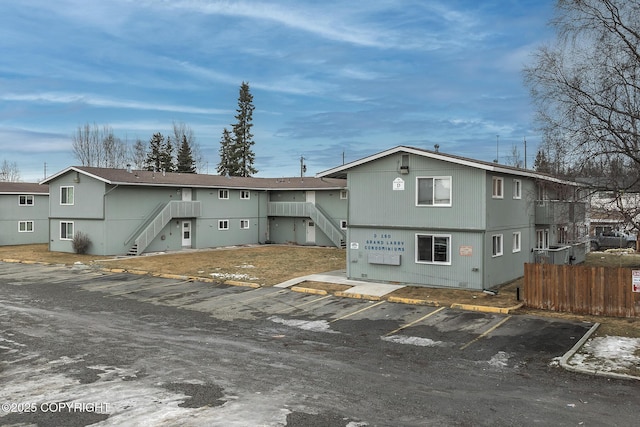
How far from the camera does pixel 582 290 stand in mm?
17062

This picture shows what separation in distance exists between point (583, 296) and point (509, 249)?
7060mm

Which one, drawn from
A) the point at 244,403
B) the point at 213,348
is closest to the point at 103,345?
the point at 213,348

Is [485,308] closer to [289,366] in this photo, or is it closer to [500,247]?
[500,247]

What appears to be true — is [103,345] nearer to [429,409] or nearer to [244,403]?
[244,403]

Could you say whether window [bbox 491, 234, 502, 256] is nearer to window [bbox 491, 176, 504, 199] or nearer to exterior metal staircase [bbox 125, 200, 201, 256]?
window [bbox 491, 176, 504, 199]

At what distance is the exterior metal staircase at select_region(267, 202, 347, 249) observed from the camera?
138 ft

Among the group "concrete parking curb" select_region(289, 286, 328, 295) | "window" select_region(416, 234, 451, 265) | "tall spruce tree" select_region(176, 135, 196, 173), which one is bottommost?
"concrete parking curb" select_region(289, 286, 328, 295)

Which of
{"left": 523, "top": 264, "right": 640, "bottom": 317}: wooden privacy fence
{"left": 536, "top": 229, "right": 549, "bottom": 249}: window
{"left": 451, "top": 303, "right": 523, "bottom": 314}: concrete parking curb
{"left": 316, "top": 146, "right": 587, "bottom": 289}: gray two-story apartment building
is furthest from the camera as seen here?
{"left": 536, "top": 229, "right": 549, "bottom": 249}: window

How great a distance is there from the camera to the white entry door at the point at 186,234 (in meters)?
40.6

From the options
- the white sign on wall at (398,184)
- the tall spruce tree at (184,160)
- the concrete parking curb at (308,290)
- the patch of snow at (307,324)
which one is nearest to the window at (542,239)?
the white sign on wall at (398,184)

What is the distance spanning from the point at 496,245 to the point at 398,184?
5.29m

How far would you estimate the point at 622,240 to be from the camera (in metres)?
43.1

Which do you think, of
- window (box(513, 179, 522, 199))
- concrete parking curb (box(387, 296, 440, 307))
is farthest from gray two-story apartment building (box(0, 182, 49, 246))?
window (box(513, 179, 522, 199))

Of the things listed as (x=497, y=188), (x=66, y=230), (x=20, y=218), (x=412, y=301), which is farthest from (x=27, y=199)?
(x=497, y=188)
